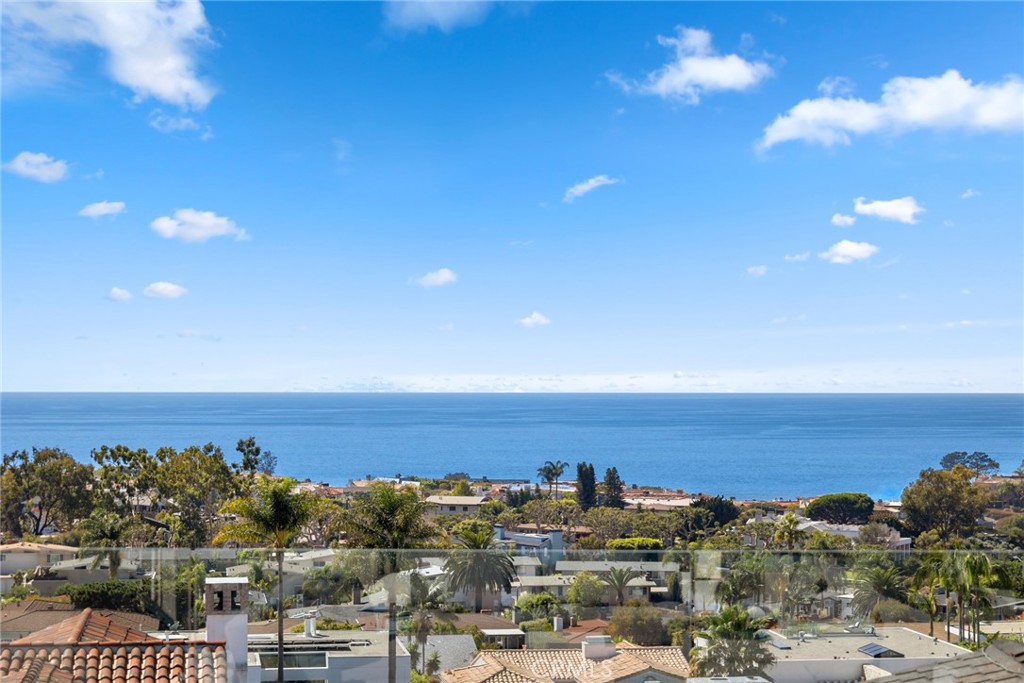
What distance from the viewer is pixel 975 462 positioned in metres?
72.2

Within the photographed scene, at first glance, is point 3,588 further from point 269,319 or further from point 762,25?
point 269,319

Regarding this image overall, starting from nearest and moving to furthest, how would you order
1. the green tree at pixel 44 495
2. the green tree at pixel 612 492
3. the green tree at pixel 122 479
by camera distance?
the green tree at pixel 122 479, the green tree at pixel 44 495, the green tree at pixel 612 492

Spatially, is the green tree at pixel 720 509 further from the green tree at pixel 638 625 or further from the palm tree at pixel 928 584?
the green tree at pixel 638 625

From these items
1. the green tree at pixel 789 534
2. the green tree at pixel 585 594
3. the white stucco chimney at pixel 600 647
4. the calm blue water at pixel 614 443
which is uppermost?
the green tree at pixel 585 594

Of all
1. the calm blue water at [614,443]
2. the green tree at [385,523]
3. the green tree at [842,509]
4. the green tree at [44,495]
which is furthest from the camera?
the calm blue water at [614,443]

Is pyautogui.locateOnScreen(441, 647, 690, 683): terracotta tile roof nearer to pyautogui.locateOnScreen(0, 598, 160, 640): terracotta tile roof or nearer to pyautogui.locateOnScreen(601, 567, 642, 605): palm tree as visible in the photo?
pyautogui.locateOnScreen(601, 567, 642, 605): palm tree

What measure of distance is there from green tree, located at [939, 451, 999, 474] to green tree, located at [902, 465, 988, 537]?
2496cm

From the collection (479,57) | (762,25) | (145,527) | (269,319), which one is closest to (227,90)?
(479,57)

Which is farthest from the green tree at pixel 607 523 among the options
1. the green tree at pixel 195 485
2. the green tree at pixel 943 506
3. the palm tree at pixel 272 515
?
the palm tree at pixel 272 515

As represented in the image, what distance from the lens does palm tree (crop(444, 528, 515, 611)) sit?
7.51 meters

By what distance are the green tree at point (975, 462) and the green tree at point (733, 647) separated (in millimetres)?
63246

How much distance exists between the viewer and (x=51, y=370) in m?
59.4

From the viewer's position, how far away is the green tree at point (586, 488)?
55812mm

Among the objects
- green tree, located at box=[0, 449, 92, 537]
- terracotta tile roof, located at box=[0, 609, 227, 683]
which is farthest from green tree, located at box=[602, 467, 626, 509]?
terracotta tile roof, located at box=[0, 609, 227, 683]
